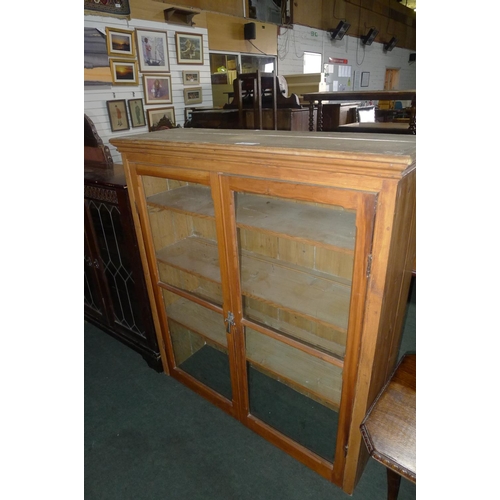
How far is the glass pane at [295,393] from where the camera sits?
1.92m

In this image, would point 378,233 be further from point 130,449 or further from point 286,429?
point 130,449

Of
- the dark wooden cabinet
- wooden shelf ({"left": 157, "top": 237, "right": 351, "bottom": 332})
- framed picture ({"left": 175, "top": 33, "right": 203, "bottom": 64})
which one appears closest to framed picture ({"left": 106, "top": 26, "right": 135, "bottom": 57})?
framed picture ({"left": 175, "top": 33, "right": 203, "bottom": 64})

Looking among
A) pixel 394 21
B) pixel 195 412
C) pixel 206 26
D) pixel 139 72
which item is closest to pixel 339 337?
pixel 195 412

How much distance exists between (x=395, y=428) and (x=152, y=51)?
5.41 meters

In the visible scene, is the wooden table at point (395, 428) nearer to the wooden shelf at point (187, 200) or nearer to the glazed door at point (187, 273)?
the glazed door at point (187, 273)

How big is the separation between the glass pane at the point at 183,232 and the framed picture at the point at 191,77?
3976 mm

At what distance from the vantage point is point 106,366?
281cm

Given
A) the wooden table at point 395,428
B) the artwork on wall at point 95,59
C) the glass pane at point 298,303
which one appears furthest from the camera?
the artwork on wall at point 95,59

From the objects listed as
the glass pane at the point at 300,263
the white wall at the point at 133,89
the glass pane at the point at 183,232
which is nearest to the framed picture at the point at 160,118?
the white wall at the point at 133,89

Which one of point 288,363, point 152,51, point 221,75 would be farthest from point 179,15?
point 288,363

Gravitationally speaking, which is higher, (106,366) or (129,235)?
(129,235)

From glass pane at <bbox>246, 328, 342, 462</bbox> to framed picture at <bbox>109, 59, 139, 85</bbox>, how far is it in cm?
406

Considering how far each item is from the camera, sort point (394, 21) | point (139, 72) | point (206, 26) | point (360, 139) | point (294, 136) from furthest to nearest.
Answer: point (394, 21), point (206, 26), point (139, 72), point (294, 136), point (360, 139)

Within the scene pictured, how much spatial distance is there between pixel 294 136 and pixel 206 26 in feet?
17.4
